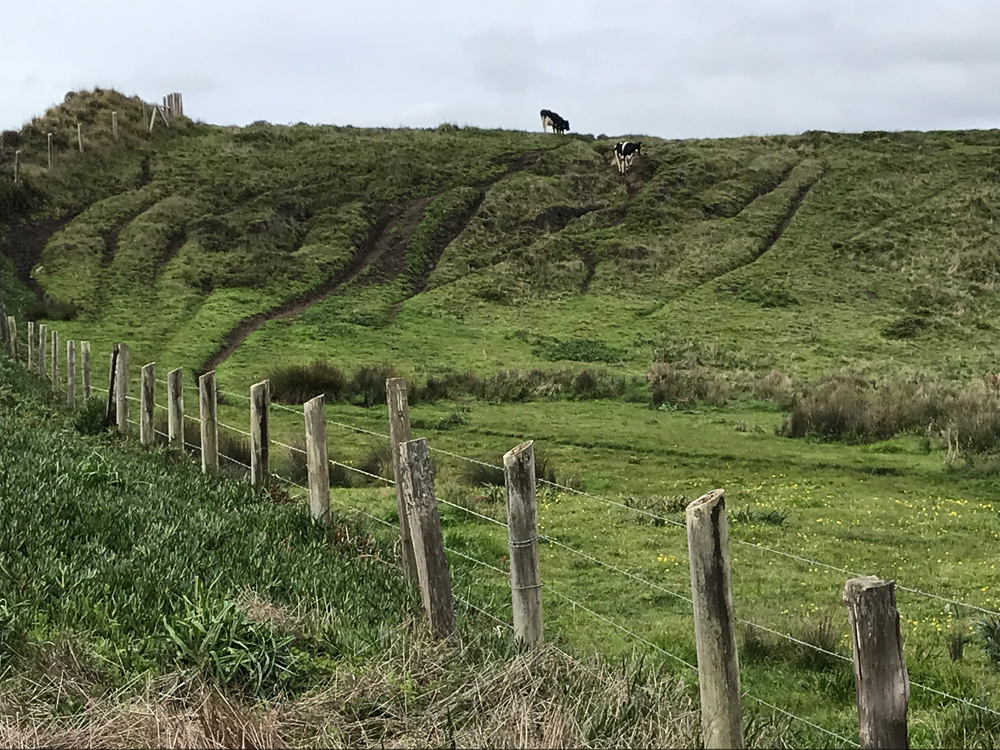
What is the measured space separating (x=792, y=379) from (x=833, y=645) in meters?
20.0

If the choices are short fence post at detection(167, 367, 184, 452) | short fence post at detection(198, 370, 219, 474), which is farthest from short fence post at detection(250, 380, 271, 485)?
short fence post at detection(167, 367, 184, 452)

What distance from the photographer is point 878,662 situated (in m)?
3.65

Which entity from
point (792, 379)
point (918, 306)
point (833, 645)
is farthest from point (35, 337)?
point (918, 306)

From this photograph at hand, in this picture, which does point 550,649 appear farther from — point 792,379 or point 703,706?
point 792,379

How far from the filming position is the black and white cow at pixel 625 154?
5731cm

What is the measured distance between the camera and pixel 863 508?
13383mm

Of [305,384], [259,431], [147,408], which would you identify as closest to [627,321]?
[305,384]

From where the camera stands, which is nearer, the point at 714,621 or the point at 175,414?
the point at 714,621

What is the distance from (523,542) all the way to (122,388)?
11037 mm

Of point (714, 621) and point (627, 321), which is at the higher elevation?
point (627, 321)

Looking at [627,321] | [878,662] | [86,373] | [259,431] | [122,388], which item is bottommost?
[878,662]

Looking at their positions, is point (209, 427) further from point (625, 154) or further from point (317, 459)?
point (625, 154)

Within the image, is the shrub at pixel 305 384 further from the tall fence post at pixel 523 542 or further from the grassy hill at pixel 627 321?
the tall fence post at pixel 523 542

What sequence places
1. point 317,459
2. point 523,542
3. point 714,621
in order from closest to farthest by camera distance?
1. point 714,621
2. point 523,542
3. point 317,459
